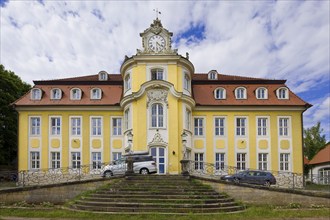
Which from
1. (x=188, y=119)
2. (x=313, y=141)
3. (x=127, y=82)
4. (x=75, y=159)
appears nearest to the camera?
(x=188, y=119)

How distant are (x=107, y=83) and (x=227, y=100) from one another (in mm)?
10779

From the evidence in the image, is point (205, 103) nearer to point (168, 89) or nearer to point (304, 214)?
point (168, 89)

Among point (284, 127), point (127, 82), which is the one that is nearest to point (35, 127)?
point (127, 82)

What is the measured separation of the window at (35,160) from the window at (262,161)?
1832 centimetres

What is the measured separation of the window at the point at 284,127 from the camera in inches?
1268

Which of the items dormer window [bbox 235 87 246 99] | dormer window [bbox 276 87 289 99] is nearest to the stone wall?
dormer window [bbox 235 87 246 99]

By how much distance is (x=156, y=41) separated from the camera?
3038 centimetres

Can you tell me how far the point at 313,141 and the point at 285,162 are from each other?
2179cm

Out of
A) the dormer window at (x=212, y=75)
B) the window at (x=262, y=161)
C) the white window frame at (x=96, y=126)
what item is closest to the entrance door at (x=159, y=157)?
the white window frame at (x=96, y=126)

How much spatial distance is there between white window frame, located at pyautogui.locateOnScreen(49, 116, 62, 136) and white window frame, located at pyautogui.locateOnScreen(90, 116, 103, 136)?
8.82 feet

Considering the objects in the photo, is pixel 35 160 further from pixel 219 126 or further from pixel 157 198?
pixel 157 198

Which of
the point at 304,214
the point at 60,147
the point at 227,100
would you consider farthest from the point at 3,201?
the point at 227,100

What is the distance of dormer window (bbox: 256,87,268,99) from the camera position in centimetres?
3316

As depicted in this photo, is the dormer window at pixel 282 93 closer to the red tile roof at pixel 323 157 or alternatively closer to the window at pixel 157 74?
the red tile roof at pixel 323 157
